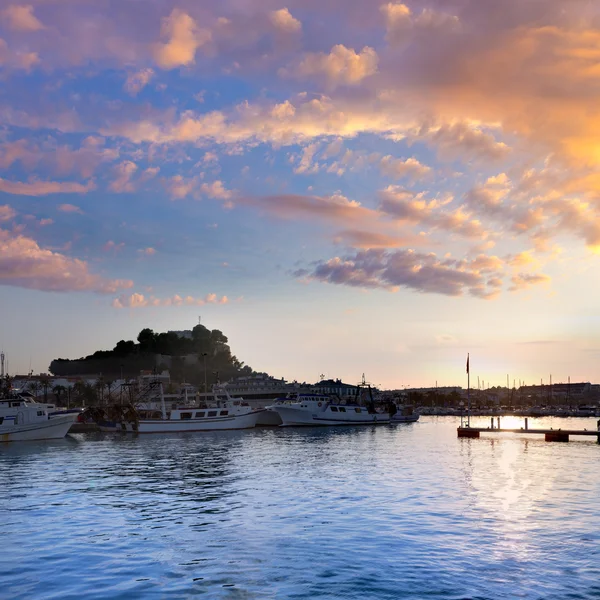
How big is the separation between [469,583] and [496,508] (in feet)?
52.6

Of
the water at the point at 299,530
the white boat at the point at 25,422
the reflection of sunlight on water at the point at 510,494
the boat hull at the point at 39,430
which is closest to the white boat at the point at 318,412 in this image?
the boat hull at the point at 39,430

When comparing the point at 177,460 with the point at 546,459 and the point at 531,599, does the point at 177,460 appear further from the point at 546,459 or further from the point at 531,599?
the point at 531,599

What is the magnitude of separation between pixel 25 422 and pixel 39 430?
8.36ft

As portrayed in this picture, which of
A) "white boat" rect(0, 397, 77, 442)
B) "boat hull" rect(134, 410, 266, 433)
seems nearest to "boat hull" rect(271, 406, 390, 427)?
"boat hull" rect(134, 410, 266, 433)

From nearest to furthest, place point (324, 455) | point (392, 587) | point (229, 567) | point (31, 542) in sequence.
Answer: point (392, 587), point (229, 567), point (31, 542), point (324, 455)

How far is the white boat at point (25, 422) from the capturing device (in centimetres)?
9100

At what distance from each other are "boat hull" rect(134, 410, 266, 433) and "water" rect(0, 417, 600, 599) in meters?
49.5

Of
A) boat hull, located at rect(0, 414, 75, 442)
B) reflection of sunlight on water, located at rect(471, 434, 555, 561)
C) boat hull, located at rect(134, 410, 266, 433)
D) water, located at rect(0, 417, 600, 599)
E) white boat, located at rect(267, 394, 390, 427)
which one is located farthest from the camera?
white boat, located at rect(267, 394, 390, 427)

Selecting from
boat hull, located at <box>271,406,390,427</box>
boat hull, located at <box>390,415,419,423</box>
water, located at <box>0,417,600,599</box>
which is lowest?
boat hull, located at <box>390,415,419,423</box>

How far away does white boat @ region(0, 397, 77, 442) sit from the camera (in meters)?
91.0

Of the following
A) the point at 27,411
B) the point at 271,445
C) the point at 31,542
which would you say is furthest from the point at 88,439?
the point at 31,542

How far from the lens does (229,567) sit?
2511 cm

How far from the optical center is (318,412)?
461ft

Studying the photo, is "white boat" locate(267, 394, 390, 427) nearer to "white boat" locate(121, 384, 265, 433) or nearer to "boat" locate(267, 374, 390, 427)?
"boat" locate(267, 374, 390, 427)
